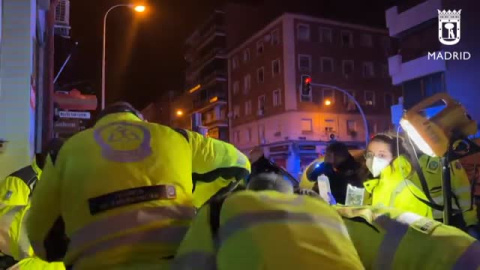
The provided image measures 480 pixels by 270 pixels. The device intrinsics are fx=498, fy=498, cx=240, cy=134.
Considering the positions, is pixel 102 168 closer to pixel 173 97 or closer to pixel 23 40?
pixel 23 40

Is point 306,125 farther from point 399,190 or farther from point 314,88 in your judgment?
point 399,190

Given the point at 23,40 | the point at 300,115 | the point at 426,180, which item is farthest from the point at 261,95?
the point at 426,180

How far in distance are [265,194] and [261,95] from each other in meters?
41.3

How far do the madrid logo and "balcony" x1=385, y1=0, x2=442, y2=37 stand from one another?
498 millimetres

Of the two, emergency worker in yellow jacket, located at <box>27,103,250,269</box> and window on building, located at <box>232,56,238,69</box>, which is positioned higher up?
window on building, located at <box>232,56,238,69</box>

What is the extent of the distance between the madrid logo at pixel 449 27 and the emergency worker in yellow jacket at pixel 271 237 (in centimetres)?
2684

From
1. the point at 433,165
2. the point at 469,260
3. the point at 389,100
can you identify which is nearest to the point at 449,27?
the point at 389,100

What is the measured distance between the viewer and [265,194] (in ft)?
5.26

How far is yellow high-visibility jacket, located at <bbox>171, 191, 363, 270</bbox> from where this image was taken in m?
1.41

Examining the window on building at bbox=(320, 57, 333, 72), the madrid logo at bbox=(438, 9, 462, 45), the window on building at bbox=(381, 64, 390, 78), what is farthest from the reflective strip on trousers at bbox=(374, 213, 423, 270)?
the window on building at bbox=(381, 64, 390, 78)

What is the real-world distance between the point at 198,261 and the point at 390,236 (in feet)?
2.14

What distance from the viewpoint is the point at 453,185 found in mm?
3805

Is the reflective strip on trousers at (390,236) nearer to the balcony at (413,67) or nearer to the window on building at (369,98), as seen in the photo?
the balcony at (413,67)

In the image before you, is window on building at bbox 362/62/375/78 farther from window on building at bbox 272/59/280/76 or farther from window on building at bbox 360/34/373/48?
window on building at bbox 272/59/280/76
